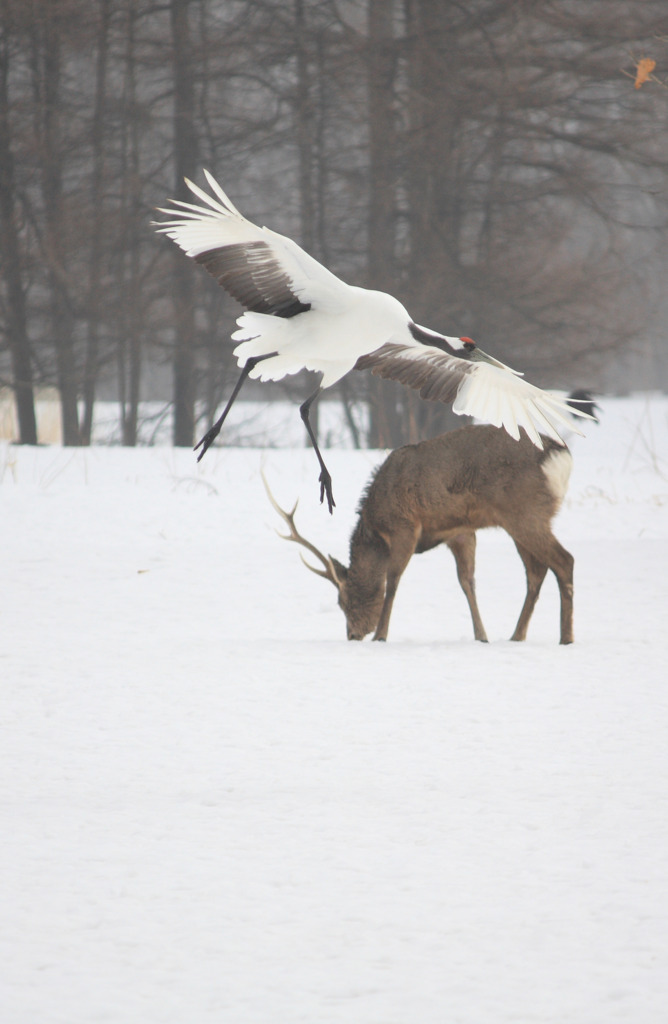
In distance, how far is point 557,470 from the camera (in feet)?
18.7

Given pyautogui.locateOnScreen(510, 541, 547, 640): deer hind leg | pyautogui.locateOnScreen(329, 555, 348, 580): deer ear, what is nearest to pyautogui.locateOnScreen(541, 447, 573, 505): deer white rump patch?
pyautogui.locateOnScreen(510, 541, 547, 640): deer hind leg

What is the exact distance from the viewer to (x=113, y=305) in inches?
619

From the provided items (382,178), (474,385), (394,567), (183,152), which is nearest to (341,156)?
(382,178)

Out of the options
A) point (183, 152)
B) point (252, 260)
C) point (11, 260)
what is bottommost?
point (252, 260)

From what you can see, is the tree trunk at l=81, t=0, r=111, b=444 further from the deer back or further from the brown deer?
the deer back

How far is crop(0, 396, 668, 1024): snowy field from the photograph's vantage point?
2449 mm

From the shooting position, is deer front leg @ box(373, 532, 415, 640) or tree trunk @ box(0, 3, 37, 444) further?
tree trunk @ box(0, 3, 37, 444)

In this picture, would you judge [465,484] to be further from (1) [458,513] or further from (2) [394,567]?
(2) [394,567]

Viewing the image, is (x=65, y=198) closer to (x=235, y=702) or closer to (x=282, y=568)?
(x=282, y=568)

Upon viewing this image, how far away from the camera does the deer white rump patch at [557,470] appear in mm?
5695

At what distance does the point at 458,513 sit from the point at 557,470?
55 centimetres

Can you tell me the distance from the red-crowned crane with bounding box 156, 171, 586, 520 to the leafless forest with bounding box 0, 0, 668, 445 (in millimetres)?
10347

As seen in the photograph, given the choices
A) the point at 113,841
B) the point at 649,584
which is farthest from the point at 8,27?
the point at 113,841

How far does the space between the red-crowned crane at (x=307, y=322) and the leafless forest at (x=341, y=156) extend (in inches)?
407
